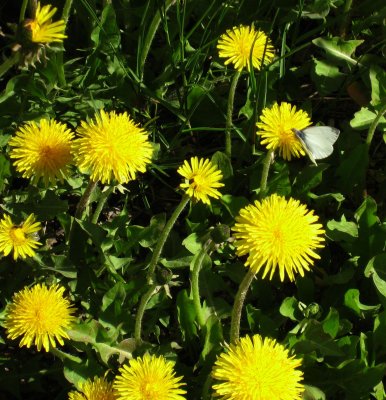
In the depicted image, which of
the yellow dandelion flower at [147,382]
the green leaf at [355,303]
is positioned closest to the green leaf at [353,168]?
the green leaf at [355,303]

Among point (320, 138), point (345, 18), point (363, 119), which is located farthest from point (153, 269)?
point (345, 18)

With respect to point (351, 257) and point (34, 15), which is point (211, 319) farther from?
point (34, 15)

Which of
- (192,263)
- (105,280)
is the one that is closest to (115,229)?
(105,280)

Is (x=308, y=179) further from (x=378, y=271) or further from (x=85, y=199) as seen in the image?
(x=85, y=199)

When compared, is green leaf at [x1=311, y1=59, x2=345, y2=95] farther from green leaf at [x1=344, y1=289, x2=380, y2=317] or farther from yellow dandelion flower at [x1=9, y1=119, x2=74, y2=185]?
yellow dandelion flower at [x1=9, y1=119, x2=74, y2=185]

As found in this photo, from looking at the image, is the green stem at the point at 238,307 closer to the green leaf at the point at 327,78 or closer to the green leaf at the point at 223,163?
the green leaf at the point at 223,163

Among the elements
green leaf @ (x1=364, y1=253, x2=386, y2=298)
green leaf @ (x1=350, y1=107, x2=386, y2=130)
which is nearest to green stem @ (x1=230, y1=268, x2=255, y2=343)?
green leaf @ (x1=364, y1=253, x2=386, y2=298)
